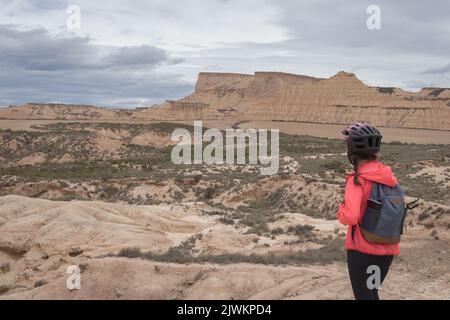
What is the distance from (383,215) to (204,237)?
950 cm

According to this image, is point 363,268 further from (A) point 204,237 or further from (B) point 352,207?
(A) point 204,237

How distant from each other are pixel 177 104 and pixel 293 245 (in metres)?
127

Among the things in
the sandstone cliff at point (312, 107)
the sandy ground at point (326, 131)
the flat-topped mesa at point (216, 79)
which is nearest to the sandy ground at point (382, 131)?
the sandy ground at point (326, 131)

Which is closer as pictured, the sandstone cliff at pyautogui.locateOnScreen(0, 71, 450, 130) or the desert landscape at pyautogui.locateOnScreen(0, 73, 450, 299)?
the desert landscape at pyautogui.locateOnScreen(0, 73, 450, 299)

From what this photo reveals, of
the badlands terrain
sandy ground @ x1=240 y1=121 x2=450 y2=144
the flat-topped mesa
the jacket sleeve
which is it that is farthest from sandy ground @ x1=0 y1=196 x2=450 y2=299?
the flat-topped mesa

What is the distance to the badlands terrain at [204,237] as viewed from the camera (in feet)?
21.7

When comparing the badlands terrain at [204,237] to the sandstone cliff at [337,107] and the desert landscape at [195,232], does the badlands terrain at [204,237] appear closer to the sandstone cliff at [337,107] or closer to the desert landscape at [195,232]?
the desert landscape at [195,232]

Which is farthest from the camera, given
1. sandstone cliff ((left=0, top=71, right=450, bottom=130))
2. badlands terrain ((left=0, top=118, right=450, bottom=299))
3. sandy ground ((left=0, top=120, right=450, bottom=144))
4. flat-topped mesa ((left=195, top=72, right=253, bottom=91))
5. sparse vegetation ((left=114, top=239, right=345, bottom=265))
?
flat-topped mesa ((left=195, top=72, right=253, bottom=91))

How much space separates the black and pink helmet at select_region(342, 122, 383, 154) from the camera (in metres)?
3.60

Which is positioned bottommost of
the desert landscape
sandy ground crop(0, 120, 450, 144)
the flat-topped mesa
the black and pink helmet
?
the desert landscape

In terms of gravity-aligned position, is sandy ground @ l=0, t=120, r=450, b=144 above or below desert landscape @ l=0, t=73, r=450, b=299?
above

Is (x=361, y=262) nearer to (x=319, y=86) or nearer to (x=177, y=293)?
(x=177, y=293)

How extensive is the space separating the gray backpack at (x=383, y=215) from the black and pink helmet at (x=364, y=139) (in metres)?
0.33

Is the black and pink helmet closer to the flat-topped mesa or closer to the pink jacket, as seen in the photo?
the pink jacket
